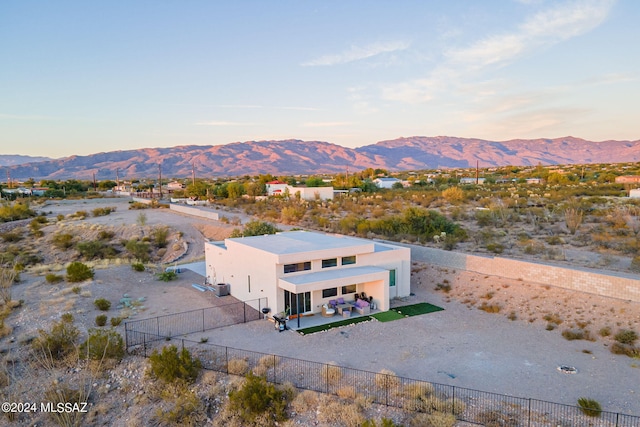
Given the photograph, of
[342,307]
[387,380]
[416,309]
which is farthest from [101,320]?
[416,309]

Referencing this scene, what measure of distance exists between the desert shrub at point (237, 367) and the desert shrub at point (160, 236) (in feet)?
95.4

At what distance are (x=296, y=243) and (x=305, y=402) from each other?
1120 centimetres

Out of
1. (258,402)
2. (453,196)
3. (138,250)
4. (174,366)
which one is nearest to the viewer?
(258,402)

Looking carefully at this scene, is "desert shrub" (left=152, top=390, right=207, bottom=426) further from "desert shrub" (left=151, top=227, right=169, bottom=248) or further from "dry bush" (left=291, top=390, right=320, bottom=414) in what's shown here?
"desert shrub" (left=151, top=227, right=169, bottom=248)

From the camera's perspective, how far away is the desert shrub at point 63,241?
40.6 m

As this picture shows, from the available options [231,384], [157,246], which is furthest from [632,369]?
[157,246]

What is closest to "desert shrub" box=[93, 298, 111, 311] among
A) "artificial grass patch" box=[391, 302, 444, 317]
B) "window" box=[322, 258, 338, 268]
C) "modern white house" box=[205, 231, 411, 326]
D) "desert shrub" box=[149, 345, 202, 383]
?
"modern white house" box=[205, 231, 411, 326]

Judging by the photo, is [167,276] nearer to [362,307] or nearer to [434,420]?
[362,307]

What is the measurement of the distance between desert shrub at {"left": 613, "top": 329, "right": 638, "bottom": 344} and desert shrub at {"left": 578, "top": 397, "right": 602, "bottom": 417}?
5506 mm

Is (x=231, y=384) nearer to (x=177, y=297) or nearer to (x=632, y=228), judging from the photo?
(x=177, y=297)

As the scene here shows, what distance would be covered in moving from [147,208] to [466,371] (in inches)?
2295

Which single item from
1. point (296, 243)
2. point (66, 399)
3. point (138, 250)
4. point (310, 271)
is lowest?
point (66, 399)

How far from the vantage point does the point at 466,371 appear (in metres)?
14.3

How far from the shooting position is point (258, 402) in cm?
1217
